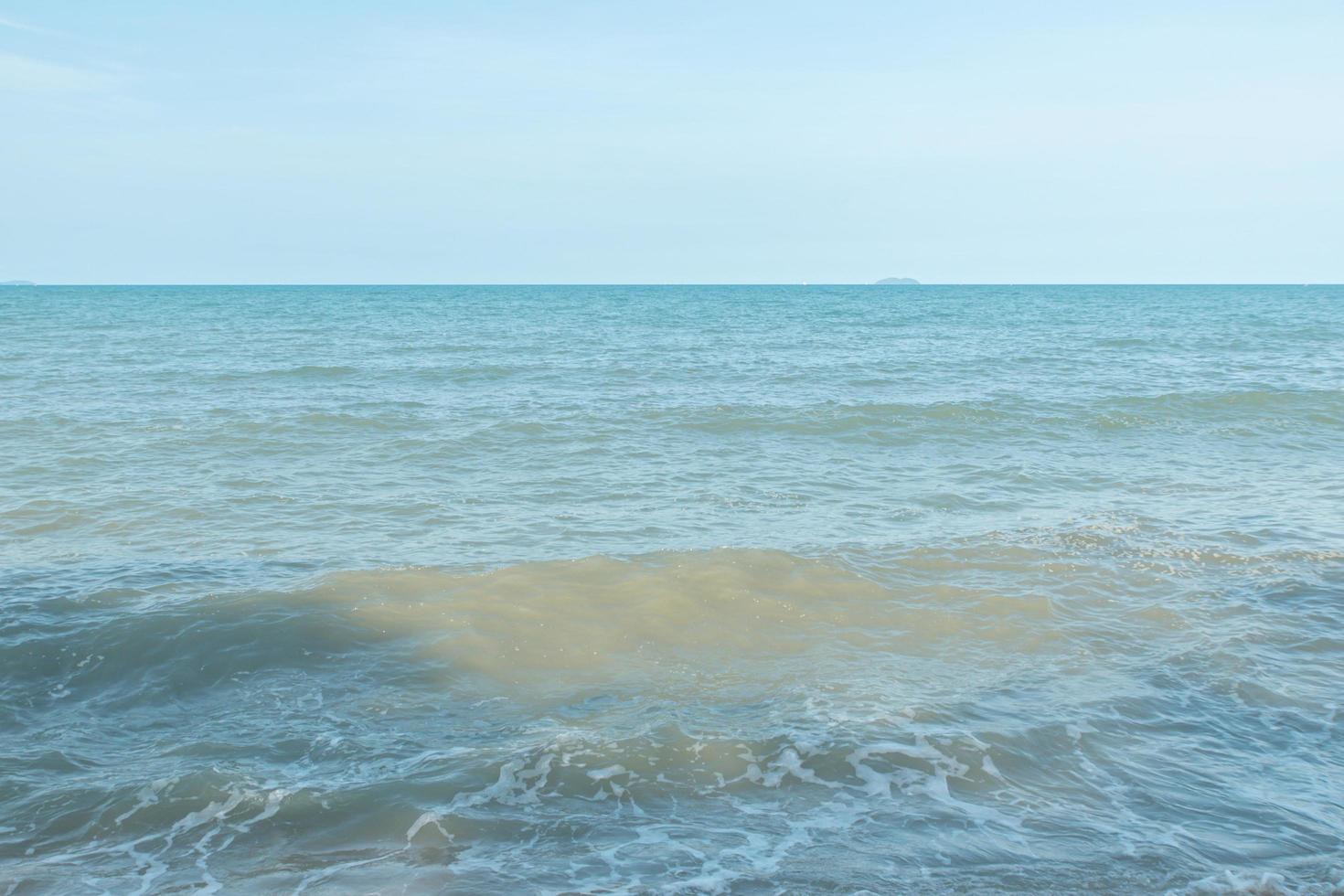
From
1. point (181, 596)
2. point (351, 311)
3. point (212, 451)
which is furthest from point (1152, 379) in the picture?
point (351, 311)

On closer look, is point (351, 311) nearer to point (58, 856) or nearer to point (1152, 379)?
point (1152, 379)

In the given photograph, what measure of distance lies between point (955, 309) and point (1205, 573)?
61.1 m

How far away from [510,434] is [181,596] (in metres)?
8.99

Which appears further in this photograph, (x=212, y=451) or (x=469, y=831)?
(x=212, y=451)

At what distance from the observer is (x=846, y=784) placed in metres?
6.01

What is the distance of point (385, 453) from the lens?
16.2 meters

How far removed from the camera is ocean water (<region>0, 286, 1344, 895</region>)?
5332 mm

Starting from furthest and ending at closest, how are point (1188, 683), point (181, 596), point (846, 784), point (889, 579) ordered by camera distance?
point (889, 579) < point (181, 596) < point (1188, 683) < point (846, 784)

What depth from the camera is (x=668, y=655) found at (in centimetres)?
818

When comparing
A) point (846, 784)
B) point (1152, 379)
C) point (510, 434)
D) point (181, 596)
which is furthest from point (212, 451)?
point (1152, 379)

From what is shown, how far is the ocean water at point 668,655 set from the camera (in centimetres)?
533

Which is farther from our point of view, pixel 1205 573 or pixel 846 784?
pixel 1205 573

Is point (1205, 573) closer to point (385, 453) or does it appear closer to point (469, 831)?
point (469, 831)

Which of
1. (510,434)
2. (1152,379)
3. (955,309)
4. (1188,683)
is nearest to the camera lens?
(1188,683)
